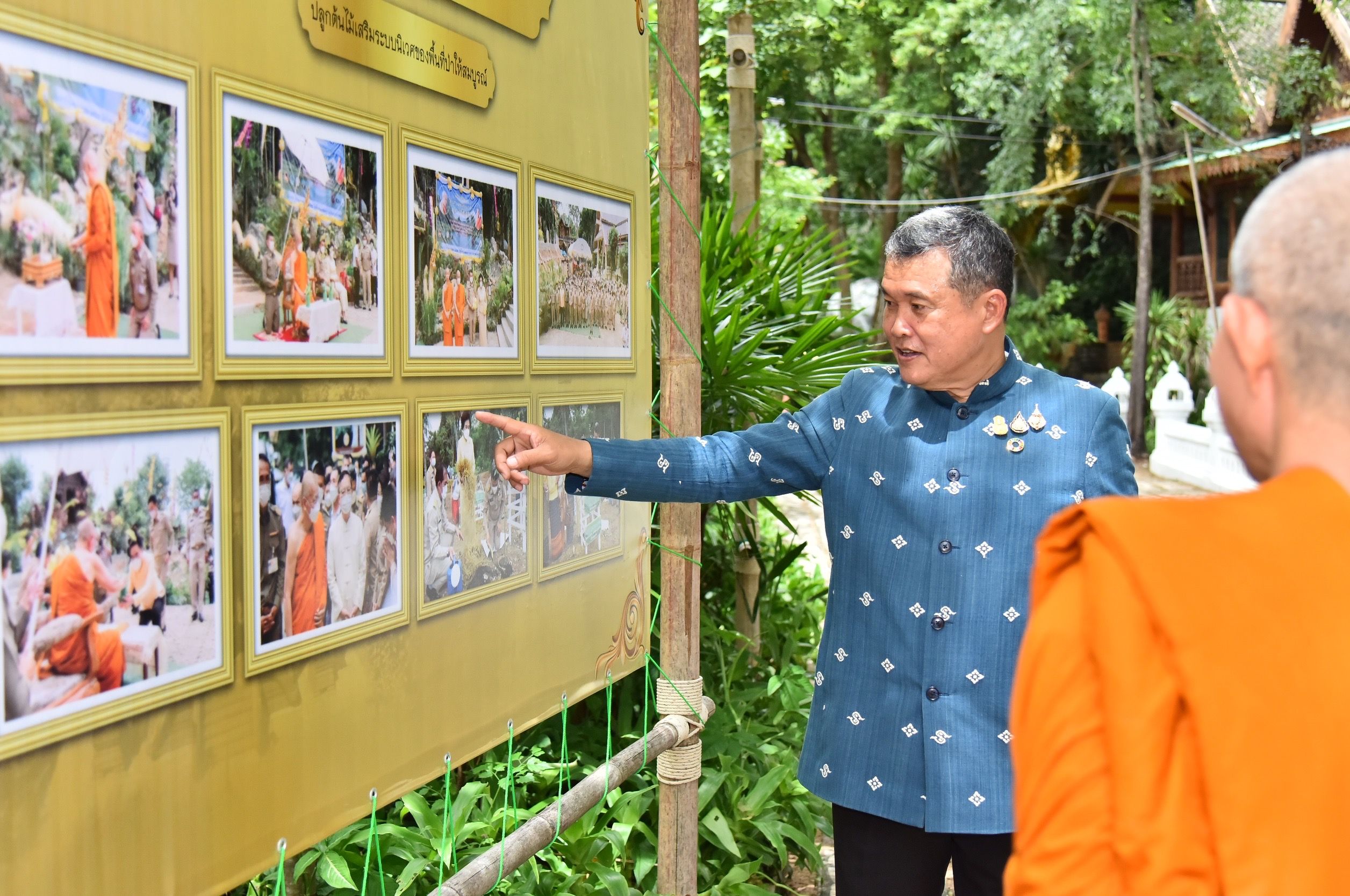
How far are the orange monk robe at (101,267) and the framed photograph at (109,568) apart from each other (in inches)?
3.7

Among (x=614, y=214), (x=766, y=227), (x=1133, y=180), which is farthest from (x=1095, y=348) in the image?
(x=614, y=214)

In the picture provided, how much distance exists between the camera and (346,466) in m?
1.61

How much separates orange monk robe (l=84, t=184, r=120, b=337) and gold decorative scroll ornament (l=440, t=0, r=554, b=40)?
72 cm

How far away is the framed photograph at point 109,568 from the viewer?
1.18 metres

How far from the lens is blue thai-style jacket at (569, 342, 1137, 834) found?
2.13 m

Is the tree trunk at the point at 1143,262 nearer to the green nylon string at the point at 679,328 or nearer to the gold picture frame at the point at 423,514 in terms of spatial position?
the green nylon string at the point at 679,328

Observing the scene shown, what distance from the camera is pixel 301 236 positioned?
152cm

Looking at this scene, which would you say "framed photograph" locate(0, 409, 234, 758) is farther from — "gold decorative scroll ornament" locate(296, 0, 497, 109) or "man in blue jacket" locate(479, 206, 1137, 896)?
"man in blue jacket" locate(479, 206, 1137, 896)

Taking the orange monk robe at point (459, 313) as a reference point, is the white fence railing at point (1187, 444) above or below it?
below

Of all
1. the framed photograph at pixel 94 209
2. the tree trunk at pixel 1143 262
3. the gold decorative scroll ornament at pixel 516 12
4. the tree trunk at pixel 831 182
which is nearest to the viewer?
the framed photograph at pixel 94 209

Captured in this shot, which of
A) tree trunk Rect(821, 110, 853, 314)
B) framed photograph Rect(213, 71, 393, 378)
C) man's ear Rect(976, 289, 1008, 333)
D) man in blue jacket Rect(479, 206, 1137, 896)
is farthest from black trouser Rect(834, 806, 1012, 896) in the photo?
tree trunk Rect(821, 110, 853, 314)

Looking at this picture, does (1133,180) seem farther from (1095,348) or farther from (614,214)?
(614,214)

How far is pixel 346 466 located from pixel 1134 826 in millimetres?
1039

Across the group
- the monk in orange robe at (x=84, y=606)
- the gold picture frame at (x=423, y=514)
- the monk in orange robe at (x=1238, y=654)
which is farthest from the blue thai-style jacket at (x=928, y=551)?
the monk in orange robe at (x=1238, y=654)
